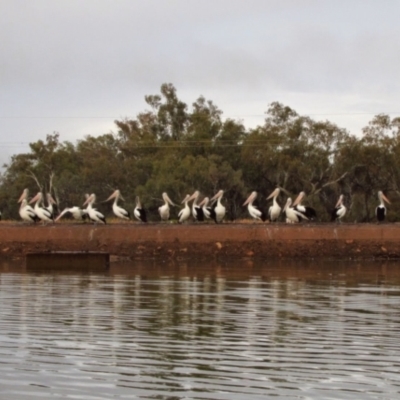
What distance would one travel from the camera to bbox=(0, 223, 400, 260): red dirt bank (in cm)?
3334

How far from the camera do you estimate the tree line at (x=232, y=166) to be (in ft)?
214

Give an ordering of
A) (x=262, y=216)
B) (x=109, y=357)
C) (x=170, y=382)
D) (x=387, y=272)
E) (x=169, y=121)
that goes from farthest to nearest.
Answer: (x=169, y=121), (x=262, y=216), (x=387, y=272), (x=109, y=357), (x=170, y=382)

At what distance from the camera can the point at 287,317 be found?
629 inches

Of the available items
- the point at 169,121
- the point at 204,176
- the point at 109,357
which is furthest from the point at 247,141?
the point at 109,357

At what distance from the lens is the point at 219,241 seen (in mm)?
33469

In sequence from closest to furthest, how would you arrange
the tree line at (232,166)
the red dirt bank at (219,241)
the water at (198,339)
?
the water at (198,339), the red dirt bank at (219,241), the tree line at (232,166)

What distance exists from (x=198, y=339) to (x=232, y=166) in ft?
187

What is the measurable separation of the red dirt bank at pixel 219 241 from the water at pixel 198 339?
991 centimetres

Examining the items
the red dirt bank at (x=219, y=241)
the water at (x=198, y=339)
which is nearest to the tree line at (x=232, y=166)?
the red dirt bank at (x=219, y=241)

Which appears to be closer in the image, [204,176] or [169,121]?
[204,176]

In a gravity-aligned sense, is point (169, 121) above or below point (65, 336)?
above

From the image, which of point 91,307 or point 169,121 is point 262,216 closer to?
point 91,307

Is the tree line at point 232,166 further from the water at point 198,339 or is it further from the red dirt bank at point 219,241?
the water at point 198,339

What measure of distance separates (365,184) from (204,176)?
9880mm
